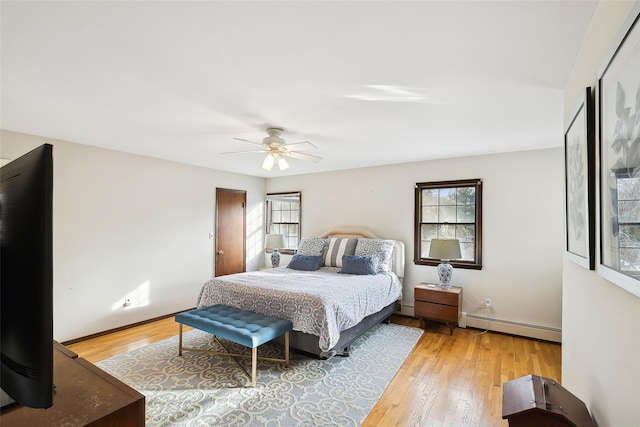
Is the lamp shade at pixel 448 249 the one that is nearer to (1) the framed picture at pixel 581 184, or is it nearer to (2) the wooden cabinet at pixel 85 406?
(1) the framed picture at pixel 581 184

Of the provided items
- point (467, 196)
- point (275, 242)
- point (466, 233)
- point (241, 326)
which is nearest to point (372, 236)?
point (466, 233)

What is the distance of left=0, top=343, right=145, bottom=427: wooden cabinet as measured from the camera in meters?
0.73

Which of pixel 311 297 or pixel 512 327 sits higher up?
pixel 311 297

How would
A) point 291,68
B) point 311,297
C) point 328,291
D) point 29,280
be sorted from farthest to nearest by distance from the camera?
point 328,291 < point 311,297 < point 291,68 < point 29,280

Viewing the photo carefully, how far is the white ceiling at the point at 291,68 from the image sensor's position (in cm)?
144

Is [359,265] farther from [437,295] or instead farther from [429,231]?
[429,231]

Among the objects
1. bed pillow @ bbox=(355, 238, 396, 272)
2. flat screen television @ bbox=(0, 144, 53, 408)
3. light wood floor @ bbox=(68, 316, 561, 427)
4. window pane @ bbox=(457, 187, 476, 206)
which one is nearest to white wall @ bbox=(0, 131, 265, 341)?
light wood floor @ bbox=(68, 316, 561, 427)

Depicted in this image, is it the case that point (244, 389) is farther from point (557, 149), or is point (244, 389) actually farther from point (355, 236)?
point (557, 149)

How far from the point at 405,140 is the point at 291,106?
5.21ft

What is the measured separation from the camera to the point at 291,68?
1.91 meters

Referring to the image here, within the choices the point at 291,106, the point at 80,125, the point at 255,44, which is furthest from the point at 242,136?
the point at 255,44

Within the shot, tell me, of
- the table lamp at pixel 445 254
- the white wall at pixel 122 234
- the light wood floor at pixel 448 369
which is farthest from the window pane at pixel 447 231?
the white wall at pixel 122 234

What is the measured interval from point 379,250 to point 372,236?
48cm

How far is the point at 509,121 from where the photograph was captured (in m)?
2.83
